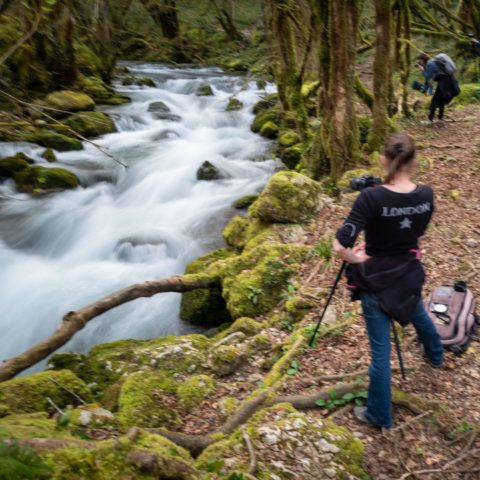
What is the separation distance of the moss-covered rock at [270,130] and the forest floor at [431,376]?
30.1 feet

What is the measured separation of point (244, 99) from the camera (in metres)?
19.9

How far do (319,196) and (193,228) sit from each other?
3.60 meters

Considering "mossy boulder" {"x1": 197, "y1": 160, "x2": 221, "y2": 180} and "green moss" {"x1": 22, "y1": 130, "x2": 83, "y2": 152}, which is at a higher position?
"green moss" {"x1": 22, "y1": 130, "x2": 83, "y2": 152}

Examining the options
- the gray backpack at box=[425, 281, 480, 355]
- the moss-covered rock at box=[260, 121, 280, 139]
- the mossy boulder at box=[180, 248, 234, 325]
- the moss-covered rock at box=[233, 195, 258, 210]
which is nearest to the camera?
the gray backpack at box=[425, 281, 480, 355]

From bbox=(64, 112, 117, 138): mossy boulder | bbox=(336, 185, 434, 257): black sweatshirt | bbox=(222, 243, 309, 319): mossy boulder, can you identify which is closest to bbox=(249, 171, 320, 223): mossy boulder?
bbox=(222, 243, 309, 319): mossy boulder

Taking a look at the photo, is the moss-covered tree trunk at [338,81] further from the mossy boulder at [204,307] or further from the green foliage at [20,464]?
the green foliage at [20,464]

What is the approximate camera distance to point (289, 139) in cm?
1369

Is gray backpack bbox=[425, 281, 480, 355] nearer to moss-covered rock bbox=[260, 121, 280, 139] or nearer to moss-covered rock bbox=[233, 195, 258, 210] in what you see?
moss-covered rock bbox=[233, 195, 258, 210]

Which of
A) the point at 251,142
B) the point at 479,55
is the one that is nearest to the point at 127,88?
the point at 251,142

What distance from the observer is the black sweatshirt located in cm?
288

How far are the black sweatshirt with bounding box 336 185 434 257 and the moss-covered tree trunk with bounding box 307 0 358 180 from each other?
5962 mm

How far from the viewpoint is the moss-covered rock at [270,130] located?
1586 cm

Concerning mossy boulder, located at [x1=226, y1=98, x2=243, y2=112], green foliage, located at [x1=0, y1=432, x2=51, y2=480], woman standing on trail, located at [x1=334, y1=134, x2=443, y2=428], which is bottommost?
green foliage, located at [x1=0, y1=432, x2=51, y2=480]

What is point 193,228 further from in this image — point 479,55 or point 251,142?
point 479,55
